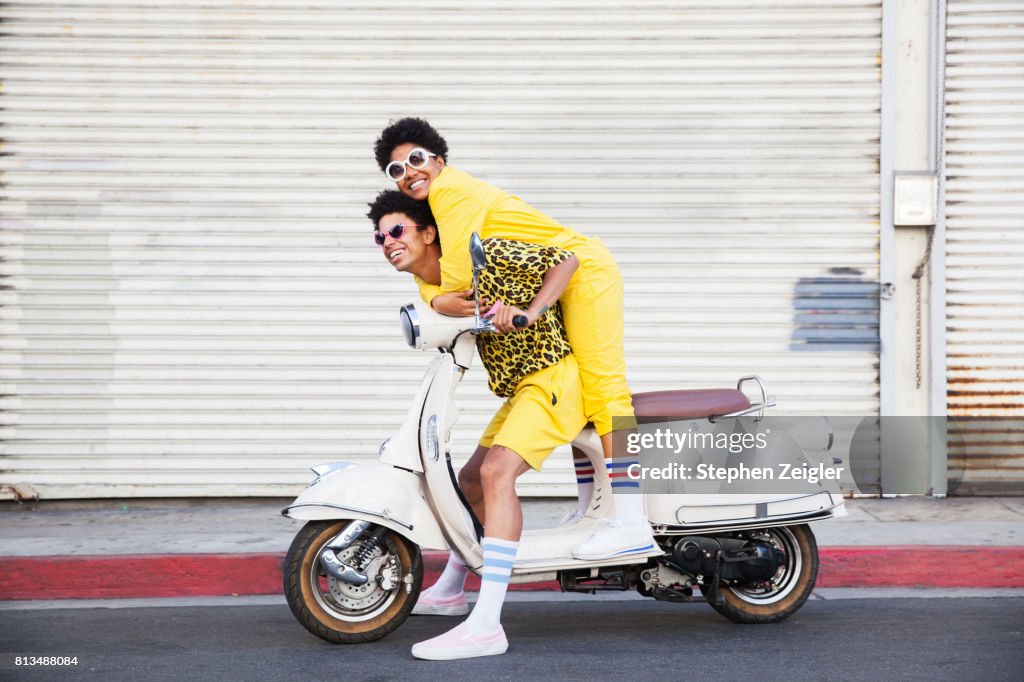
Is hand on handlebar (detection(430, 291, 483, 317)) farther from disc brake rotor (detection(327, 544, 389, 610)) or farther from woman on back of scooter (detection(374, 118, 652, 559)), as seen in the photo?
disc brake rotor (detection(327, 544, 389, 610))

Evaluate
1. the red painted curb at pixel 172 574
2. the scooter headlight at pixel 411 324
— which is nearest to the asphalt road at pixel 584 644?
the red painted curb at pixel 172 574

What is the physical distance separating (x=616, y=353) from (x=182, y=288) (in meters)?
4.18

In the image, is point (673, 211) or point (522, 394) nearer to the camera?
point (522, 394)

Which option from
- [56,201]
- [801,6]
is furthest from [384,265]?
[801,6]

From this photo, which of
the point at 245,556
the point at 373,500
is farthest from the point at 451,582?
the point at 245,556

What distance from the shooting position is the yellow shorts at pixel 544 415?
4465mm

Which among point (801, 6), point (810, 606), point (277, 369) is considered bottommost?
point (810, 606)

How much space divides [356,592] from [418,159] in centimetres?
170

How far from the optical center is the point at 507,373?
4582 millimetres

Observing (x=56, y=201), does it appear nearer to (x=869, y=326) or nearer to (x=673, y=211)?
(x=673, y=211)

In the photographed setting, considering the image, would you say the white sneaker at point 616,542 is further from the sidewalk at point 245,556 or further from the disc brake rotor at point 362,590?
the sidewalk at point 245,556

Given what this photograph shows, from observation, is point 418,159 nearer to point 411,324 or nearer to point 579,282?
point 411,324

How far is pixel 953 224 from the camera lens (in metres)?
7.76

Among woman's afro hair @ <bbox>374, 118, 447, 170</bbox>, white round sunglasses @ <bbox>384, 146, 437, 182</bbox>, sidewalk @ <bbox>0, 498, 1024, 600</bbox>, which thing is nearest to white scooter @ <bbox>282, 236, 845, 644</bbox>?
white round sunglasses @ <bbox>384, 146, 437, 182</bbox>
